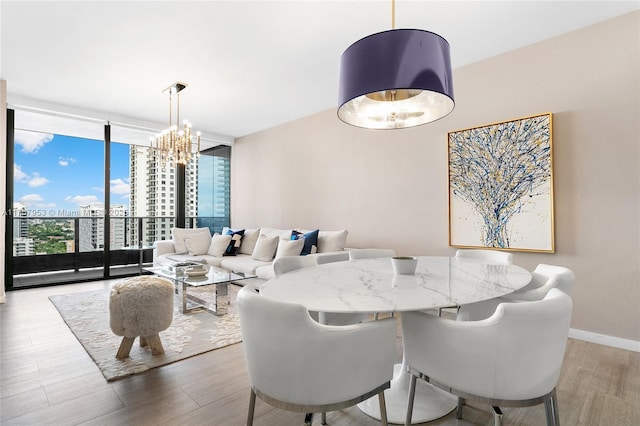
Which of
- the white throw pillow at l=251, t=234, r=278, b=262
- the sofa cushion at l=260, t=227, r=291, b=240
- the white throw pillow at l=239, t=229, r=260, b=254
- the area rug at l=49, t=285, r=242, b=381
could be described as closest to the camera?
the area rug at l=49, t=285, r=242, b=381

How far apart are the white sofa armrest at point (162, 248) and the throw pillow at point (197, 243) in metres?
0.25

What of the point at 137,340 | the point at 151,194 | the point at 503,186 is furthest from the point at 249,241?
the point at 503,186

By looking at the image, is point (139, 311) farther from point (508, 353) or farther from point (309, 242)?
point (508, 353)

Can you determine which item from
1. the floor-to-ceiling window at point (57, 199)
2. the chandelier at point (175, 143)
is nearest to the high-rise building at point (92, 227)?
the floor-to-ceiling window at point (57, 199)

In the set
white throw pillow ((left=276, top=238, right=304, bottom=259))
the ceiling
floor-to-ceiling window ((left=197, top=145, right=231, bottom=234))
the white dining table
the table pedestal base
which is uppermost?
the ceiling

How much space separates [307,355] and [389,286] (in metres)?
0.52

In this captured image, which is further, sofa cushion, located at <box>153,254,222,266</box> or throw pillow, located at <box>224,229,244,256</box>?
throw pillow, located at <box>224,229,244,256</box>

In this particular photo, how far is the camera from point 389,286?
1454mm

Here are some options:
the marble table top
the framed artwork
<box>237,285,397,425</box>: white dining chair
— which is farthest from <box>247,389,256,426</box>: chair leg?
the framed artwork

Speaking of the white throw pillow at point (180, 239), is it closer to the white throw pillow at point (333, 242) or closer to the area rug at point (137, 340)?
the area rug at point (137, 340)

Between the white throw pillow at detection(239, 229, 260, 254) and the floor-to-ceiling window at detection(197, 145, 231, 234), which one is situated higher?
the floor-to-ceiling window at detection(197, 145, 231, 234)

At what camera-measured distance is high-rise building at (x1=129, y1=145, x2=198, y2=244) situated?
6.28m

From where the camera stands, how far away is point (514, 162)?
302 cm

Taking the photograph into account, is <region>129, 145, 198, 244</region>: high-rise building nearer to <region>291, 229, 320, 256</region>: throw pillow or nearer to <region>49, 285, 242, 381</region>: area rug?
<region>49, 285, 242, 381</region>: area rug
